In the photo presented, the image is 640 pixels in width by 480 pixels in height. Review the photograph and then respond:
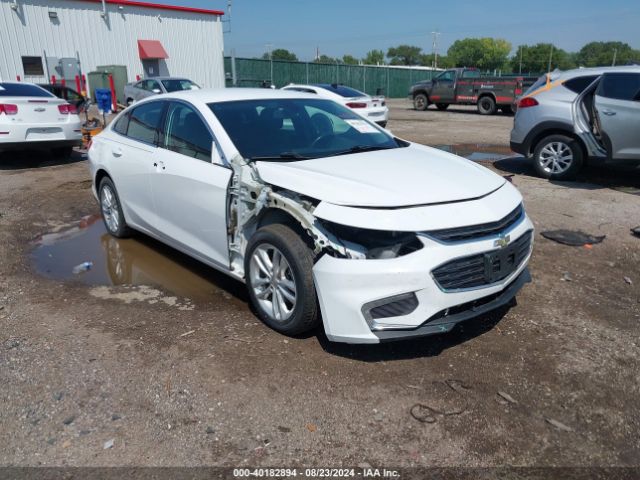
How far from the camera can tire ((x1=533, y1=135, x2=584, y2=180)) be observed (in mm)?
8359

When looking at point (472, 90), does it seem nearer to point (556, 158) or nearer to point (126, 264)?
point (556, 158)

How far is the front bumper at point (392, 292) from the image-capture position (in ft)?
9.96

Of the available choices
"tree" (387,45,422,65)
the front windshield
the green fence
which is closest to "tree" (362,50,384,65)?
"tree" (387,45,422,65)

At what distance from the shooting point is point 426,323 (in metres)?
3.15

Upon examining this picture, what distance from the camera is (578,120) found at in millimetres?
8172

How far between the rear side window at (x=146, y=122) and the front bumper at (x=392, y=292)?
8.38 feet

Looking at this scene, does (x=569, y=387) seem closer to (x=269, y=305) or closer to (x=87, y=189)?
(x=269, y=305)

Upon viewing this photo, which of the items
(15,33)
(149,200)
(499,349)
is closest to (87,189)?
(149,200)

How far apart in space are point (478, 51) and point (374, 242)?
139m

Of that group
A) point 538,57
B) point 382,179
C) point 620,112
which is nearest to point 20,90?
point 382,179

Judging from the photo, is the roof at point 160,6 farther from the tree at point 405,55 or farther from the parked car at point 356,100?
the tree at point 405,55

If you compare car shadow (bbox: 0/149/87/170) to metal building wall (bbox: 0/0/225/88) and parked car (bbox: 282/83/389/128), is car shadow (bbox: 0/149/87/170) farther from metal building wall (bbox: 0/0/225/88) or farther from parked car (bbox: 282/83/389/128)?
metal building wall (bbox: 0/0/225/88)

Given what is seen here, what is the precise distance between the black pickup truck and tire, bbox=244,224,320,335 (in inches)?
850

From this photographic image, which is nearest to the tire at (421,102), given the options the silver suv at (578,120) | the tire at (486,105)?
the tire at (486,105)
